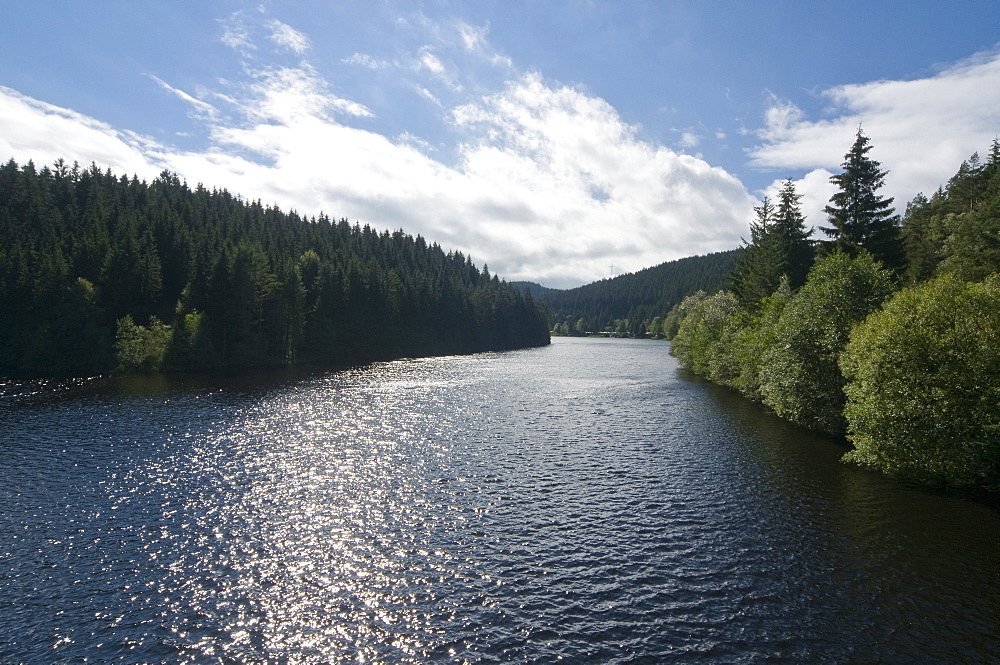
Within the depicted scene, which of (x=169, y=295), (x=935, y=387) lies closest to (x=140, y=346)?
(x=169, y=295)

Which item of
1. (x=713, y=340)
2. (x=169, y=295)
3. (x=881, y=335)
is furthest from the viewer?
(x=169, y=295)

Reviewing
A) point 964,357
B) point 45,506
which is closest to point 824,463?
point 964,357

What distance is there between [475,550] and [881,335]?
25.4 meters

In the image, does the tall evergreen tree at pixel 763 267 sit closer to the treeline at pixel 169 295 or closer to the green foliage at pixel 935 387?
the green foliage at pixel 935 387

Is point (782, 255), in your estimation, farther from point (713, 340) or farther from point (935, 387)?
point (935, 387)

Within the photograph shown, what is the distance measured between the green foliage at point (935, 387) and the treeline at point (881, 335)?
0.19ft

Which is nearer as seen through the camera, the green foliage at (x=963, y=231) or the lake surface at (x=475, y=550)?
the lake surface at (x=475, y=550)

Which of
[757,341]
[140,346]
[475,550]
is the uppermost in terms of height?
[757,341]

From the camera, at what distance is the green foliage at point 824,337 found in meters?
39.5

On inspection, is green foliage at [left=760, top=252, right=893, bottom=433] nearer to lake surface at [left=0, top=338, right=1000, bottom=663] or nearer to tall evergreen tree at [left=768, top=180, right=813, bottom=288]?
lake surface at [left=0, top=338, right=1000, bottom=663]

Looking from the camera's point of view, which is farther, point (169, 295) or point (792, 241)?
point (169, 295)

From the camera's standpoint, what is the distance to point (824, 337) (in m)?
39.8

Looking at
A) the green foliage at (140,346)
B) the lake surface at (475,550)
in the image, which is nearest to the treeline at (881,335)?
the lake surface at (475,550)

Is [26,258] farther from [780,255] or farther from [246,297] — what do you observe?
[780,255]
